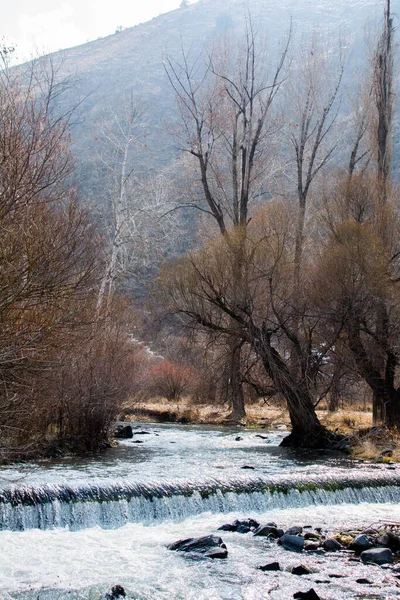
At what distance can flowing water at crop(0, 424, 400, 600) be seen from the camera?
22.1 feet

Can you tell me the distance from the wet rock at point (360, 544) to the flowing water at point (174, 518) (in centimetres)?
46

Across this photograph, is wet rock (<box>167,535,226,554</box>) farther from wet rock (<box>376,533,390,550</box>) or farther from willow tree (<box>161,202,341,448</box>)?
willow tree (<box>161,202,341,448</box>)

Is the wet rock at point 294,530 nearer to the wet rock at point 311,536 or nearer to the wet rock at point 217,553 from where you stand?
the wet rock at point 311,536

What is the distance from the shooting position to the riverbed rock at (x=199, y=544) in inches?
313

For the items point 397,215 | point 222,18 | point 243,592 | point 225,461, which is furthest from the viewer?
point 222,18

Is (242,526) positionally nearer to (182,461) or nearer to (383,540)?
(383,540)

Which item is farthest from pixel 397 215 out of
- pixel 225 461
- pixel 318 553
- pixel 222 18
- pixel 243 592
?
pixel 222 18

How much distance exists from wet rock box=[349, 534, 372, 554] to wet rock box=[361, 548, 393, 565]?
13.1 inches

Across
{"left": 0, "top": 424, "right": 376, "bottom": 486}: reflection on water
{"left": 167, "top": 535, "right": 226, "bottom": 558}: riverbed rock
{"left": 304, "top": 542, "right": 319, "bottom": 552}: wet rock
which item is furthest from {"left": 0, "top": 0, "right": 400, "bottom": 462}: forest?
{"left": 304, "top": 542, "right": 319, "bottom": 552}: wet rock

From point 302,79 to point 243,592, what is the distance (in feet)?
84.7

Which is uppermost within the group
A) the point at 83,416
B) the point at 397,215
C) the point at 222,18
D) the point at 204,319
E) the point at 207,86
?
the point at 222,18

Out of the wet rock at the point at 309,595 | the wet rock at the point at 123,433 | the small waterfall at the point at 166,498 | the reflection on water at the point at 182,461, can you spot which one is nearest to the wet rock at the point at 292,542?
→ the wet rock at the point at 309,595

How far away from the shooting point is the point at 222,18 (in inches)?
5684

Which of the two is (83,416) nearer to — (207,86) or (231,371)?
(231,371)
